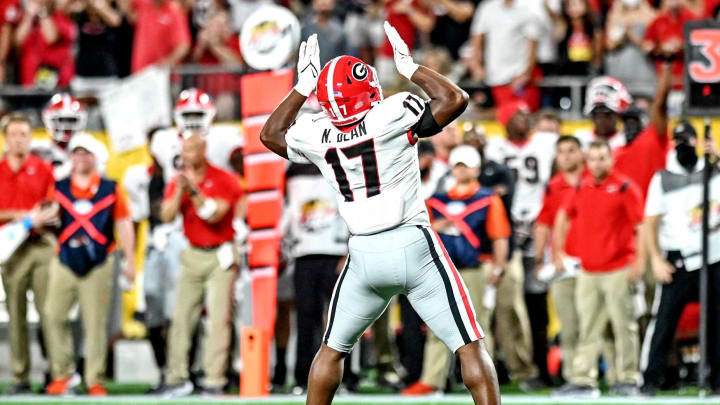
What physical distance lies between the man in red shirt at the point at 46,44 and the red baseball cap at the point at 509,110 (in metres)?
4.86

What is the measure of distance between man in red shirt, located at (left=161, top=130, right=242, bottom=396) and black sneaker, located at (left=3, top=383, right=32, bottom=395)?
123cm

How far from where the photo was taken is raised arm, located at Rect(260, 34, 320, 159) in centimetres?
793

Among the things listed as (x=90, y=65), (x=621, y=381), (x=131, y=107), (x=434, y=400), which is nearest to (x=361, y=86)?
(x=434, y=400)

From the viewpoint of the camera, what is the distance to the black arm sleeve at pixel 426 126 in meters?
7.37

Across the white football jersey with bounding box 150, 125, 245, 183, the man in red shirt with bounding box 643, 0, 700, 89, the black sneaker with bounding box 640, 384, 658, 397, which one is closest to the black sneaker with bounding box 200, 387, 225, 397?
the white football jersey with bounding box 150, 125, 245, 183

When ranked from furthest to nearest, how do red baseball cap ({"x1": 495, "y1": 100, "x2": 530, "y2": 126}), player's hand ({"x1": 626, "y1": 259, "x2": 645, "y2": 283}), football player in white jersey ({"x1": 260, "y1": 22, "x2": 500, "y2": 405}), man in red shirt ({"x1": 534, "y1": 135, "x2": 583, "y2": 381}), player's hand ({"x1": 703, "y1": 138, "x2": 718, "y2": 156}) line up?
red baseball cap ({"x1": 495, "y1": 100, "x2": 530, "y2": 126}), man in red shirt ({"x1": 534, "y1": 135, "x2": 583, "y2": 381}), player's hand ({"x1": 626, "y1": 259, "x2": 645, "y2": 283}), player's hand ({"x1": 703, "y1": 138, "x2": 718, "y2": 156}), football player in white jersey ({"x1": 260, "y1": 22, "x2": 500, "y2": 405})

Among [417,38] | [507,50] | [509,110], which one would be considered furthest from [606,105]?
[417,38]

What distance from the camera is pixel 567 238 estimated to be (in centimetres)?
1184

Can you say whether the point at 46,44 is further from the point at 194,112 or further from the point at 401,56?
the point at 401,56

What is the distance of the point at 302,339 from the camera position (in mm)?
11609

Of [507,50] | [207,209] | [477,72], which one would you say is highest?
[507,50]

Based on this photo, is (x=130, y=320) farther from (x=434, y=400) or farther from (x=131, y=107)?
(x=434, y=400)

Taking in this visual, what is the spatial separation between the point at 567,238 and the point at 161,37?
5712 millimetres

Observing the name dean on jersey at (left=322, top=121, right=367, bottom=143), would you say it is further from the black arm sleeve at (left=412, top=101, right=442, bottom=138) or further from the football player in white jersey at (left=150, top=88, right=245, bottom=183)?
the football player in white jersey at (left=150, top=88, right=245, bottom=183)
